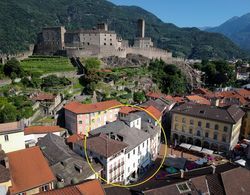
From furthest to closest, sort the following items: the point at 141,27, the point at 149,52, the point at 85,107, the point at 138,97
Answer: the point at 141,27
the point at 149,52
the point at 138,97
the point at 85,107

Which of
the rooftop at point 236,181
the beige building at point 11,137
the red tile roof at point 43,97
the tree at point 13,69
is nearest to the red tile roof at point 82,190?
the beige building at point 11,137

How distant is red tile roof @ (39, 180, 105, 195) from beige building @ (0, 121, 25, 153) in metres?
11.9

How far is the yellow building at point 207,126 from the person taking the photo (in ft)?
154

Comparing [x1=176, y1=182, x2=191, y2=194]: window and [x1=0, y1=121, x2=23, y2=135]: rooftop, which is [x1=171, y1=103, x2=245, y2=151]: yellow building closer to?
[x1=176, y1=182, x2=191, y2=194]: window

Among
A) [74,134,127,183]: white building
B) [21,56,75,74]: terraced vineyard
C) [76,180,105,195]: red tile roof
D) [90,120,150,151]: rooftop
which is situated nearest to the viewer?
[76,180,105,195]: red tile roof

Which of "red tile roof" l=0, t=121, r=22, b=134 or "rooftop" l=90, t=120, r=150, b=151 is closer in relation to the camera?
"red tile roof" l=0, t=121, r=22, b=134

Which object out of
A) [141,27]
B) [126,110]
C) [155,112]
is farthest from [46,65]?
[141,27]

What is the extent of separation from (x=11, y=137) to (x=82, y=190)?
13.7 meters

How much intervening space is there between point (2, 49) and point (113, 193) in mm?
161415

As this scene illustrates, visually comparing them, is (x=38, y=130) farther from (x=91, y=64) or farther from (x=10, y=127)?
(x=91, y=64)

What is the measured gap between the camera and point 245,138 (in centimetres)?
5419

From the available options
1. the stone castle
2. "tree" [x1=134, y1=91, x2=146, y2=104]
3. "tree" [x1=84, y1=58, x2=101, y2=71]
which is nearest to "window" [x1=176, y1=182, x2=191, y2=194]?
"tree" [x1=134, y1=91, x2=146, y2=104]

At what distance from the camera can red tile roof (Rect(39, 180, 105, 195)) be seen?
20.2 metres

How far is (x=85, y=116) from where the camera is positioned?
4956cm
